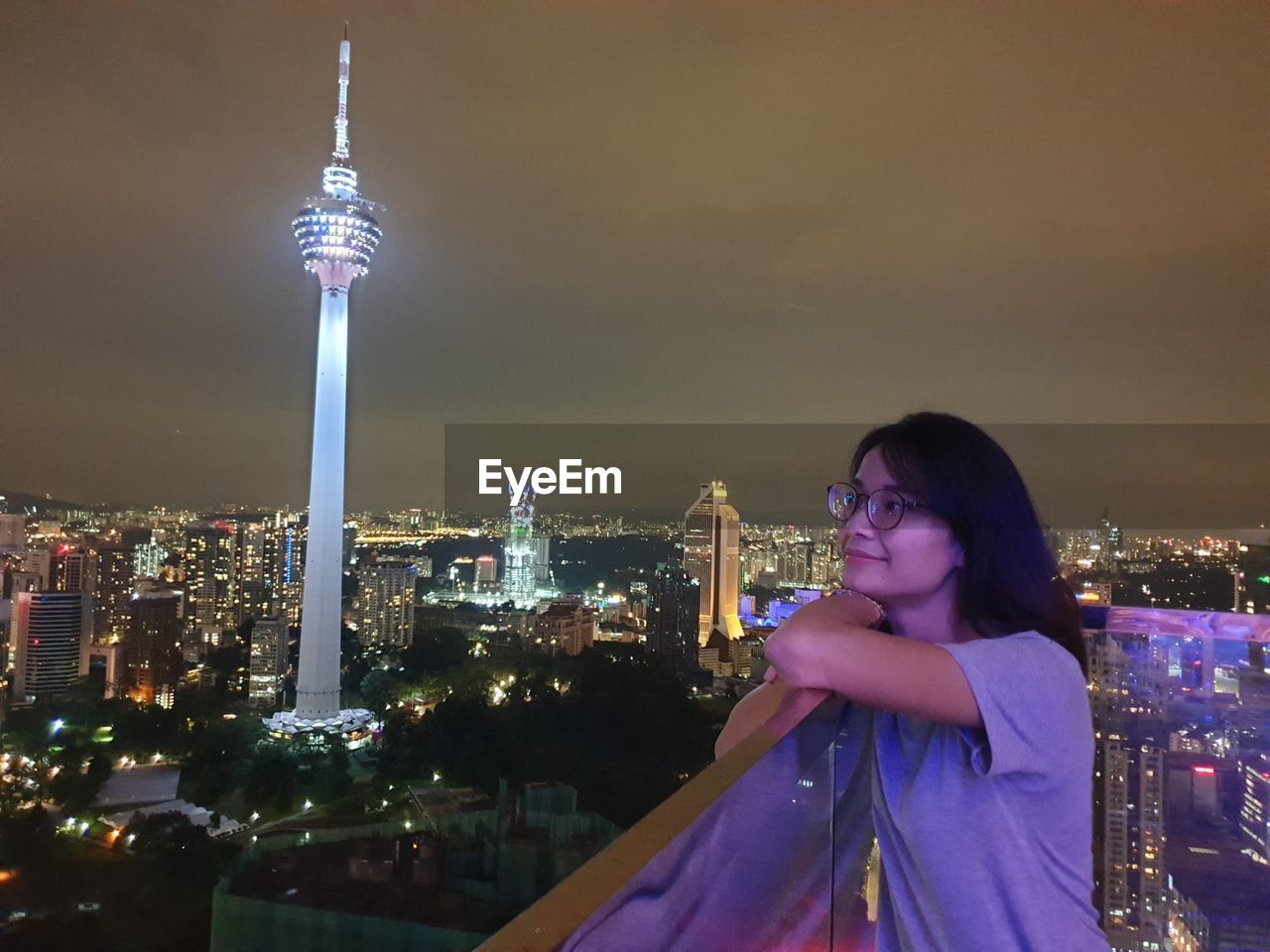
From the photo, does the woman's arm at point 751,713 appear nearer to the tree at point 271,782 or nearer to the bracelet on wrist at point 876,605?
the bracelet on wrist at point 876,605

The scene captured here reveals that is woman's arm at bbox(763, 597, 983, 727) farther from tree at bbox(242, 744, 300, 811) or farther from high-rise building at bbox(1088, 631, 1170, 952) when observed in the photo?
tree at bbox(242, 744, 300, 811)

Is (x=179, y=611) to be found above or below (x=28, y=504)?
below

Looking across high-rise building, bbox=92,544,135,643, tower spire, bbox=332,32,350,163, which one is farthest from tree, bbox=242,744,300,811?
tower spire, bbox=332,32,350,163

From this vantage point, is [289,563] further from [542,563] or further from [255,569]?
[542,563]

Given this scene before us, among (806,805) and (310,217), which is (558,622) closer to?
(310,217)

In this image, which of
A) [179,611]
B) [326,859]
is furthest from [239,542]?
[326,859]

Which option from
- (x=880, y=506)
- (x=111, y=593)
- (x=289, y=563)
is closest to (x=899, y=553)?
(x=880, y=506)

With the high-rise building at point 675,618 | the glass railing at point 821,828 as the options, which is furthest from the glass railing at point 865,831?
the high-rise building at point 675,618
